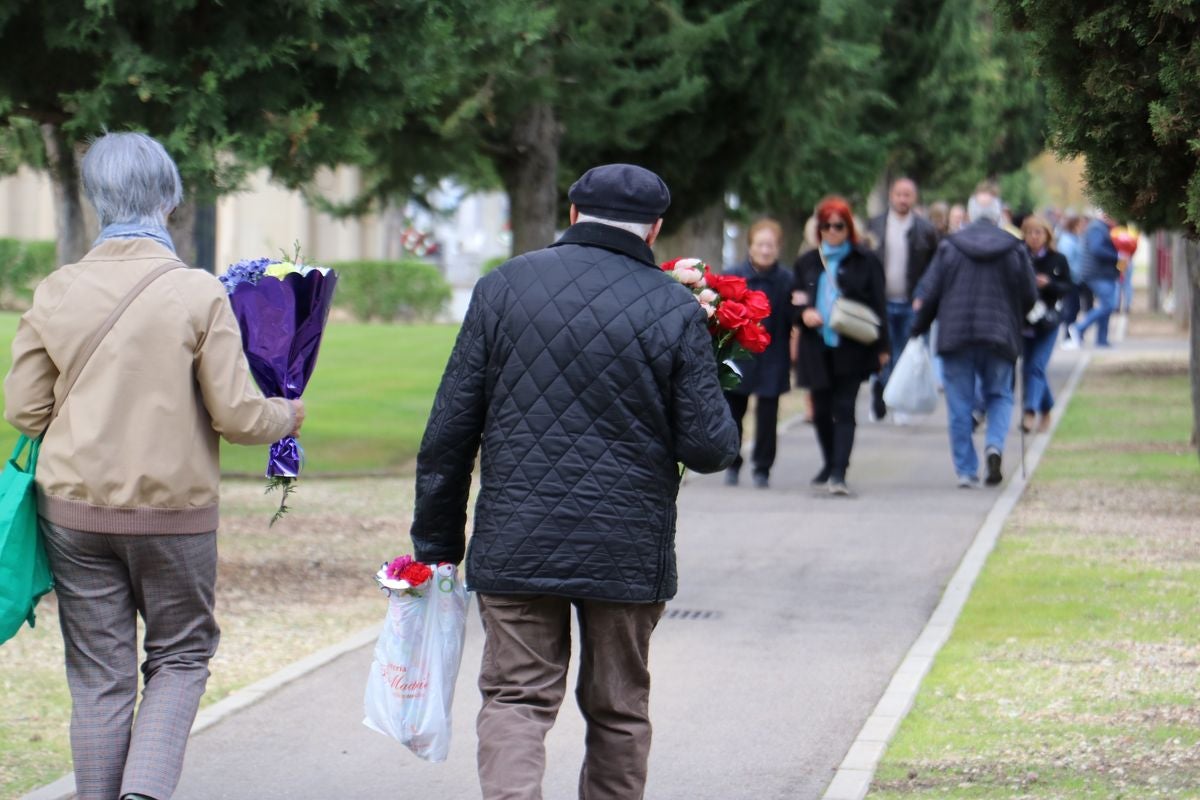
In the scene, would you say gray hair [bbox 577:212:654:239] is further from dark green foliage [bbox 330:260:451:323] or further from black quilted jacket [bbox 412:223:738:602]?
dark green foliage [bbox 330:260:451:323]

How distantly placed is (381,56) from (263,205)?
37.3m

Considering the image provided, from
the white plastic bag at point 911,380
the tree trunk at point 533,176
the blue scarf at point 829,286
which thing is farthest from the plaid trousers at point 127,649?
the tree trunk at point 533,176

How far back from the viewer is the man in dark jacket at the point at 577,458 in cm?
455

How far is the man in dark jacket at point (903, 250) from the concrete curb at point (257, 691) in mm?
9041

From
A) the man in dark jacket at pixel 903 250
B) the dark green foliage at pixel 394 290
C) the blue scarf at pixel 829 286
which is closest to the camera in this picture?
the blue scarf at pixel 829 286

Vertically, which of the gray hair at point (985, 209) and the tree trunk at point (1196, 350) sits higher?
the gray hair at point (985, 209)

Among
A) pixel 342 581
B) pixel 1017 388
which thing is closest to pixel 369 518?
pixel 342 581

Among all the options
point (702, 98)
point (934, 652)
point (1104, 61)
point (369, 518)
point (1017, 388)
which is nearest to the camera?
point (1104, 61)

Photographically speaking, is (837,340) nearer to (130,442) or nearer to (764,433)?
(764,433)

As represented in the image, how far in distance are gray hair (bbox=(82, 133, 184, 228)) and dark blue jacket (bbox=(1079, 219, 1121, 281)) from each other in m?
23.4

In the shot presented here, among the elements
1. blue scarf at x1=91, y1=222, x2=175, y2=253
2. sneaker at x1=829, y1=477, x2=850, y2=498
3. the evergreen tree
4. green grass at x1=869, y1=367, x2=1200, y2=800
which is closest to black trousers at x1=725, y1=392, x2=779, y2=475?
sneaker at x1=829, y1=477, x2=850, y2=498

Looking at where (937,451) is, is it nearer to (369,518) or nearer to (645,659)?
(369,518)

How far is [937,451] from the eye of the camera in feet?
50.2

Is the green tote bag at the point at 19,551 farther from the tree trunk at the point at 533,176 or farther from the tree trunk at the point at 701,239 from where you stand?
the tree trunk at the point at 701,239
